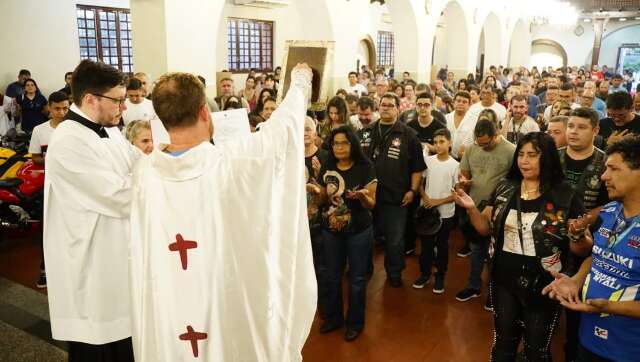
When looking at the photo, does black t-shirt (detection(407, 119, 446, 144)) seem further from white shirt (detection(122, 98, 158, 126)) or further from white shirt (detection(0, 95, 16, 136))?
white shirt (detection(0, 95, 16, 136))

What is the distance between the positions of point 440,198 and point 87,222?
3340 mm

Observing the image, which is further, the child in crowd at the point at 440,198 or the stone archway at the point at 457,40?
the stone archway at the point at 457,40

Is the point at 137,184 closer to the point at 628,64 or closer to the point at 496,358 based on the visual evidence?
the point at 496,358

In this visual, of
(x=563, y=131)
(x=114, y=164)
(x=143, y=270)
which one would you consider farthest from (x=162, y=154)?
(x=563, y=131)

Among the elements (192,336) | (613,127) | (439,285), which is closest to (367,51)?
(613,127)

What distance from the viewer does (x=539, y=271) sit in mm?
2832

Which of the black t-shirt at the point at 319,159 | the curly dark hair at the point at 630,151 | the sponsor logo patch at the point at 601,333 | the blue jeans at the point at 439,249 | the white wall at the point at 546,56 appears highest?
the white wall at the point at 546,56

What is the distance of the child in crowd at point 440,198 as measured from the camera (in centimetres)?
481

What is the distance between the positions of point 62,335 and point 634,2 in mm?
26874

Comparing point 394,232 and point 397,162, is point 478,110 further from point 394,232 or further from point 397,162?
point 394,232

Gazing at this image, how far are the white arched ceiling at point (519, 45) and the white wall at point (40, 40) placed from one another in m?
19.5

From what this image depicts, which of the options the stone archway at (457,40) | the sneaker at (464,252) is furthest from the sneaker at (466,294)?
the stone archway at (457,40)

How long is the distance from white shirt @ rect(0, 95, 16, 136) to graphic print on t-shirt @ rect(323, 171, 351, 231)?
757 cm

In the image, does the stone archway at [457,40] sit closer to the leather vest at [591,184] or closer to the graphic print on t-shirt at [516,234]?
the leather vest at [591,184]
